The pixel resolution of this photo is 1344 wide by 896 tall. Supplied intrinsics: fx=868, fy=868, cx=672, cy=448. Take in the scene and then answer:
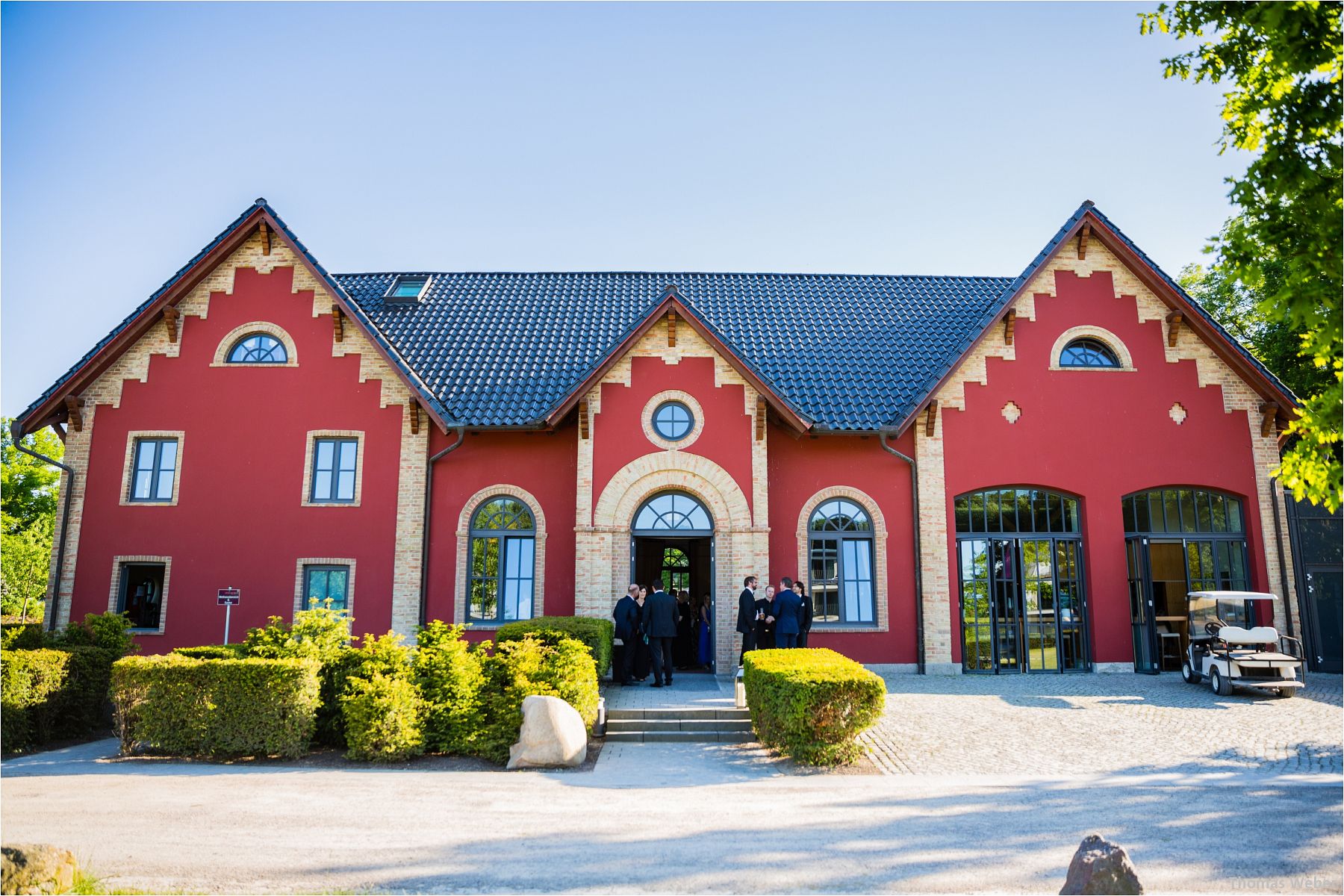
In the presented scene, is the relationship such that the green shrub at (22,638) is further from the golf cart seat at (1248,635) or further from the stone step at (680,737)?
the golf cart seat at (1248,635)

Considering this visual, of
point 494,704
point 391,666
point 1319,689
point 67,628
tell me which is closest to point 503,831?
point 494,704

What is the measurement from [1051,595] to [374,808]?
13.1 m

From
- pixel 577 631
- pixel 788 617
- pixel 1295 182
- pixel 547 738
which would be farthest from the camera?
pixel 788 617

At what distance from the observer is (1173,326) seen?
1691 centimetres

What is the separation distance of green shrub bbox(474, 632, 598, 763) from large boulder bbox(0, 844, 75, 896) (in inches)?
193

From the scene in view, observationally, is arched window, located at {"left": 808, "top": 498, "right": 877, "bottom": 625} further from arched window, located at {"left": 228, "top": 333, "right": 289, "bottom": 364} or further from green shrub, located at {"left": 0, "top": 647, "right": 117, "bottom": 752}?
green shrub, located at {"left": 0, "top": 647, "right": 117, "bottom": 752}

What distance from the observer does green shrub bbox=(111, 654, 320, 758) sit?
1038 centimetres

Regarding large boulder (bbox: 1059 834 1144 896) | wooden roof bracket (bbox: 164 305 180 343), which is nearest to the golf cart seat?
large boulder (bbox: 1059 834 1144 896)

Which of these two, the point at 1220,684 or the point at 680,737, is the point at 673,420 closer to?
the point at 680,737

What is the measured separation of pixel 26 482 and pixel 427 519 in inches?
1421

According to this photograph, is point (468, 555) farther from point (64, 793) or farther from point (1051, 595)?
point (1051, 595)

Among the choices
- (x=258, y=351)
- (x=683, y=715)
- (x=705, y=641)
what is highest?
(x=258, y=351)

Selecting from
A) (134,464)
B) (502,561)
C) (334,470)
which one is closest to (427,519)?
(502,561)

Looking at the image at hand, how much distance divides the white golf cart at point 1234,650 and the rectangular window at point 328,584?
14.9 meters
